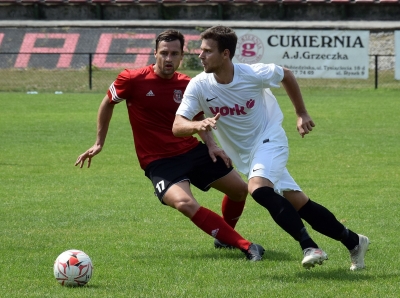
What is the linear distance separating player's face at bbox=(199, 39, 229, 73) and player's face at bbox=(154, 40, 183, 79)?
59 cm

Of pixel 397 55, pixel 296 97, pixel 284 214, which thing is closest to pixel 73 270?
pixel 284 214

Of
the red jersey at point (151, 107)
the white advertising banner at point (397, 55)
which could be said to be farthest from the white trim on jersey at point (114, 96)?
the white advertising banner at point (397, 55)

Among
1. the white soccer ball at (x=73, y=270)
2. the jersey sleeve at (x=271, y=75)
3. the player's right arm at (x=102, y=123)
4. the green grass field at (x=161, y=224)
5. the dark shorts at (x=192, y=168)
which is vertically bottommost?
the green grass field at (x=161, y=224)

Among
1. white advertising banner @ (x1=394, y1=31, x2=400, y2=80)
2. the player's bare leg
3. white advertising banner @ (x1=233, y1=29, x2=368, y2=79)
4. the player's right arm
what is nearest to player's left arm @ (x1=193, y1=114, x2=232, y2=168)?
Answer: the player's bare leg

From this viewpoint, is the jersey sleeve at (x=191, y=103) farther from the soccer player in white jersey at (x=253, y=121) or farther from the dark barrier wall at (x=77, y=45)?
the dark barrier wall at (x=77, y=45)

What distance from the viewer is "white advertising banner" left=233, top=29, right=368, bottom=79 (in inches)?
989

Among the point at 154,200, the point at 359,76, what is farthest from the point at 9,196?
the point at 359,76

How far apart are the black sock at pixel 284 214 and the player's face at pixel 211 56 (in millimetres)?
944

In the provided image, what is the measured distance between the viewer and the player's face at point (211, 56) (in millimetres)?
5572

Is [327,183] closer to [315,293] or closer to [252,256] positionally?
[252,256]

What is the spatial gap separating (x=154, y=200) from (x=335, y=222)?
3645 mm

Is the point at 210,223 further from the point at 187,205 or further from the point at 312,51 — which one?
the point at 312,51

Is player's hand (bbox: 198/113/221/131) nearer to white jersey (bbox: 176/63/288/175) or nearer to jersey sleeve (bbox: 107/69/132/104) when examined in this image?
white jersey (bbox: 176/63/288/175)

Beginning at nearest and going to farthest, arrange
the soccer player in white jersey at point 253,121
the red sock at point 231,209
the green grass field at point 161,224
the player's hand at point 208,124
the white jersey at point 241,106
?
the player's hand at point 208,124, the green grass field at point 161,224, the soccer player in white jersey at point 253,121, the white jersey at point 241,106, the red sock at point 231,209
